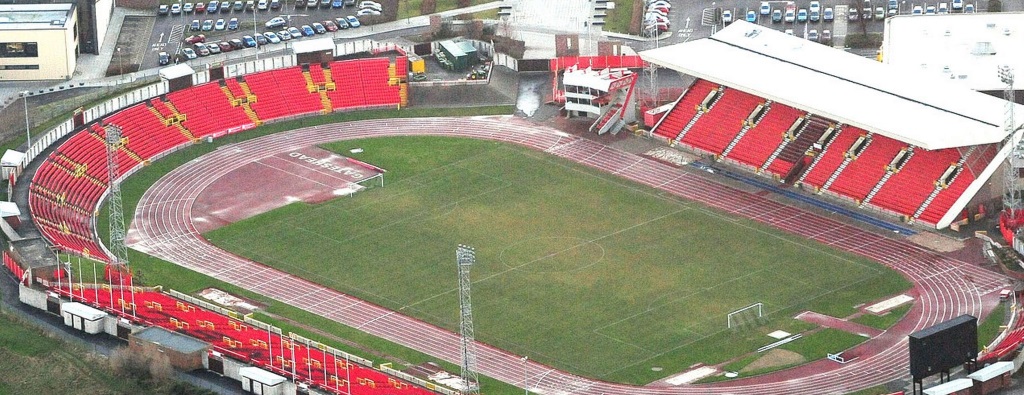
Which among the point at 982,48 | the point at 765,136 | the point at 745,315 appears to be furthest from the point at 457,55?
the point at 745,315

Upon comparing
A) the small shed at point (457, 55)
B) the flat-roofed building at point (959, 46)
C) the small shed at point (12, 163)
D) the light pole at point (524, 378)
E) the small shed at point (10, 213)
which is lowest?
the light pole at point (524, 378)

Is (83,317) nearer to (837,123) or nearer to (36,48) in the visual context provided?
(36,48)

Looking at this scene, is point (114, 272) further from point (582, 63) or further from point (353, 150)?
point (582, 63)

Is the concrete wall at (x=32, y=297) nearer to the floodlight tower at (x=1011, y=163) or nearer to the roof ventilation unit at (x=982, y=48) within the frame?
the floodlight tower at (x=1011, y=163)

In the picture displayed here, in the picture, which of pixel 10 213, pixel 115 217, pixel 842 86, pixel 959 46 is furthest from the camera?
pixel 959 46

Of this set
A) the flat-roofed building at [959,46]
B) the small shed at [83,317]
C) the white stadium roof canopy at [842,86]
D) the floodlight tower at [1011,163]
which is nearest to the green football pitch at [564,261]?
the floodlight tower at [1011,163]

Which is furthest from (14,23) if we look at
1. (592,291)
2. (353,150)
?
(592,291)

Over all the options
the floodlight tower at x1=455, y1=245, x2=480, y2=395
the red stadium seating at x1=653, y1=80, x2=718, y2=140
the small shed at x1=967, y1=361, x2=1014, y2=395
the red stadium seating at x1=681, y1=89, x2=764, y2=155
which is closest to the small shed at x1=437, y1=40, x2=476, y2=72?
the red stadium seating at x1=653, y1=80, x2=718, y2=140

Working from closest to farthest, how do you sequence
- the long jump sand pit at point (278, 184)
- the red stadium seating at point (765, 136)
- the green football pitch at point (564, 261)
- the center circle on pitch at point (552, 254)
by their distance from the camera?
the green football pitch at point (564, 261)
the center circle on pitch at point (552, 254)
the long jump sand pit at point (278, 184)
the red stadium seating at point (765, 136)
